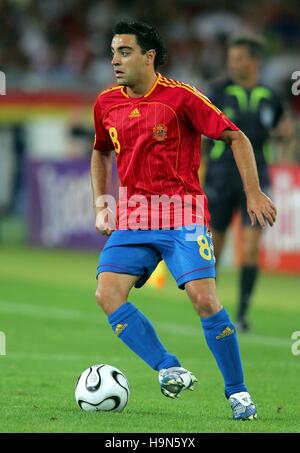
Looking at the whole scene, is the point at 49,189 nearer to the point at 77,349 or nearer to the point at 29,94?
the point at 29,94

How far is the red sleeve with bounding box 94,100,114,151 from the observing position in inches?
283

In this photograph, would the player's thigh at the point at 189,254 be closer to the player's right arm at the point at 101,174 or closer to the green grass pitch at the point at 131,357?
the player's right arm at the point at 101,174

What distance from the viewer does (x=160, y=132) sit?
272 inches

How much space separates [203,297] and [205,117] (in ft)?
3.23

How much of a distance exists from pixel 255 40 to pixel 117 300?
15.3 ft

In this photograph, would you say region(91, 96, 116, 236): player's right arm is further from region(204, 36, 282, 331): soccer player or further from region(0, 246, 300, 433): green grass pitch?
region(204, 36, 282, 331): soccer player

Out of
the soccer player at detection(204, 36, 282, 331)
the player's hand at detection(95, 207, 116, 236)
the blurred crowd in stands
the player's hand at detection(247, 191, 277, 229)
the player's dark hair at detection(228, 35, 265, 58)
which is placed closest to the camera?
the player's hand at detection(247, 191, 277, 229)

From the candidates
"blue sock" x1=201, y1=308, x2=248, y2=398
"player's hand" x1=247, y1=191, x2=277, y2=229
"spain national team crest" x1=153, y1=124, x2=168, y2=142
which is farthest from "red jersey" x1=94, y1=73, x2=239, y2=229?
"blue sock" x1=201, y1=308, x2=248, y2=398

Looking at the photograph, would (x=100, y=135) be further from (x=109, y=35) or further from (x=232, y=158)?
(x=109, y=35)

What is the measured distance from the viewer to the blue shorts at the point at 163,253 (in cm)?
676

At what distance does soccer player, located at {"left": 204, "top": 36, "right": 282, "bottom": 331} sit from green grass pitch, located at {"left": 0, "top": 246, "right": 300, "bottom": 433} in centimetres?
63

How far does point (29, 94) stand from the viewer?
26.0m

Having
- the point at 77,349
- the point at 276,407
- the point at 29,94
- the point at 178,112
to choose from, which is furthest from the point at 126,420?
the point at 29,94

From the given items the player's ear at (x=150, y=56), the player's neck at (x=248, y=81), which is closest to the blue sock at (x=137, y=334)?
the player's ear at (x=150, y=56)
